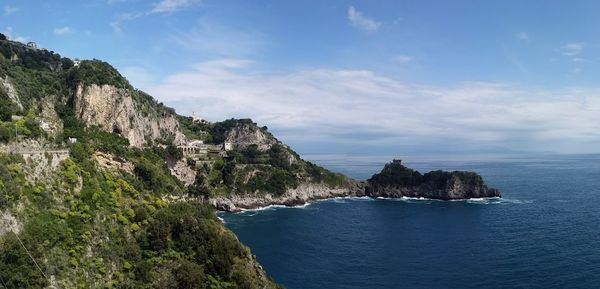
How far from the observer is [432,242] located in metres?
87.4

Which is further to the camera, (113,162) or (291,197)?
(291,197)

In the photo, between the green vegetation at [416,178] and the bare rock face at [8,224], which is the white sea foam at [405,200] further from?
the bare rock face at [8,224]

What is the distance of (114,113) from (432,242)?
73.3 m

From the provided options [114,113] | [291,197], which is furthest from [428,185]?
[114,113]

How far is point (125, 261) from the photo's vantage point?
1793 inches

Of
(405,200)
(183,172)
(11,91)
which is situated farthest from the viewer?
(405,200)

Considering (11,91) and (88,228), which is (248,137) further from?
(88,228)

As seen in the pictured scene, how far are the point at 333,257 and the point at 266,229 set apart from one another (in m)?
27.0

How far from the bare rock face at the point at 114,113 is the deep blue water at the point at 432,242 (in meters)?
30.6

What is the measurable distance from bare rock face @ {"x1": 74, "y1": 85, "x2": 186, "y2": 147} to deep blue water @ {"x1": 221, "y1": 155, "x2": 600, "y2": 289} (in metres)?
30.6

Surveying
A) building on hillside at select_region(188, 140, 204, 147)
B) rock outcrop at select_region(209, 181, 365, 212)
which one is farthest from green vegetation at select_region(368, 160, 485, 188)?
building on hillside at select_region(188, 140, 204, 147)

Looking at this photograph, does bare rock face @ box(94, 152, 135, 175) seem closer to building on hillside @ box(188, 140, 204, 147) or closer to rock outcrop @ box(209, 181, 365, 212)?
rock outcrop @ box(209, 181, 365, 212)

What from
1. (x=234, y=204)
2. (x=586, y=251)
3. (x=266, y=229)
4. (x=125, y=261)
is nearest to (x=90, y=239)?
(x=125, y=261)

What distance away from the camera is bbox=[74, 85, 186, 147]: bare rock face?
96250mm
